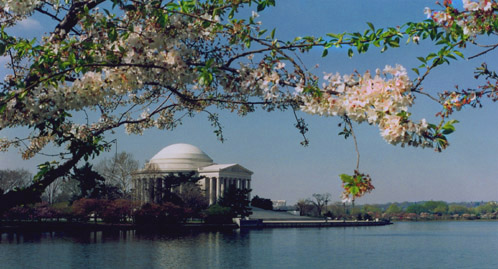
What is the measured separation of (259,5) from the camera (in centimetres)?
586

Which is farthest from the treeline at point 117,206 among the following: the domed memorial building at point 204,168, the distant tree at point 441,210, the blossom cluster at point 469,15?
the distant tree at point 441,210

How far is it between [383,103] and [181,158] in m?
99.5

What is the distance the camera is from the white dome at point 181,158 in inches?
3981

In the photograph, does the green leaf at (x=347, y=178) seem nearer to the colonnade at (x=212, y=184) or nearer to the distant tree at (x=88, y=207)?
the distant tree at (x=88, y=207)

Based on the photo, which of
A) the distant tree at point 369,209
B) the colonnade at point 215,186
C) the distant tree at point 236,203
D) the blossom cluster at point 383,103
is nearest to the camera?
the blossom cluster at point 383,103

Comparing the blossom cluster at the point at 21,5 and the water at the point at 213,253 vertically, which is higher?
the blossom cluster at the point at 21,5

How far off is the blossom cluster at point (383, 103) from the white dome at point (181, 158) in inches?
3778

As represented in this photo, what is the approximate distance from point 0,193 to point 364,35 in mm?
5407

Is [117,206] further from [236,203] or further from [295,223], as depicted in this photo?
[295,223]

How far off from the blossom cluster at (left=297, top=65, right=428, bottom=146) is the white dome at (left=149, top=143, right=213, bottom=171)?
96.0 m

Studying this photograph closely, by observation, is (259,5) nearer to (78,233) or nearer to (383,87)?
(383,87)

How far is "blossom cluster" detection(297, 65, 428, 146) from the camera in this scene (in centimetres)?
433

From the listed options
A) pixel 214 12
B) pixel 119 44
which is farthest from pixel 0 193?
pixel 214 12

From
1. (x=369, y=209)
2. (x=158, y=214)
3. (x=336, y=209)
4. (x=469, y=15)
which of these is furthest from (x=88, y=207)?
(x=369, y=209)
